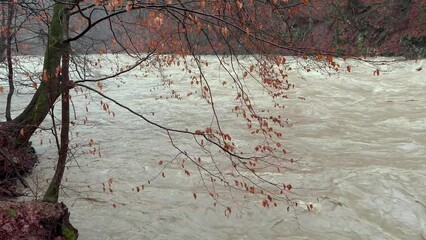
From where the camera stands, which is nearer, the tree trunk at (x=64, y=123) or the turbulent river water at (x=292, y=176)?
the tree trunk at (x=64, y=123)

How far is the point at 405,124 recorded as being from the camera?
9383mm

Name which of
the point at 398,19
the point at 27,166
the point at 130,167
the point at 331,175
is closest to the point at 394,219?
the point at 331,175

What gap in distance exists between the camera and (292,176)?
6.71m

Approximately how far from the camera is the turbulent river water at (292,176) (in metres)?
5.30

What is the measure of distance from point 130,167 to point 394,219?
433 cm

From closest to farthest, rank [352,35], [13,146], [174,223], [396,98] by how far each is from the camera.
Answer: [174,223] < [13,146] < [396,98] < [352,35]

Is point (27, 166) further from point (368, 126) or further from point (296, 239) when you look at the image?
point (368, 126)

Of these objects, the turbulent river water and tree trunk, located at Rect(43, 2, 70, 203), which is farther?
the turbulent river water

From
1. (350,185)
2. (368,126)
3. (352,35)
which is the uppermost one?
(352,35)

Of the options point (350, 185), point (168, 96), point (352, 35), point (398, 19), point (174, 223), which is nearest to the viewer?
point (174, 223)

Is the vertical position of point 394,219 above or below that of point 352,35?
below

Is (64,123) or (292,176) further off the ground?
(64,123)

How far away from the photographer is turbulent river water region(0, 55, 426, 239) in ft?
17.4

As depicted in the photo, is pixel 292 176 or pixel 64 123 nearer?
pixel 64 123
